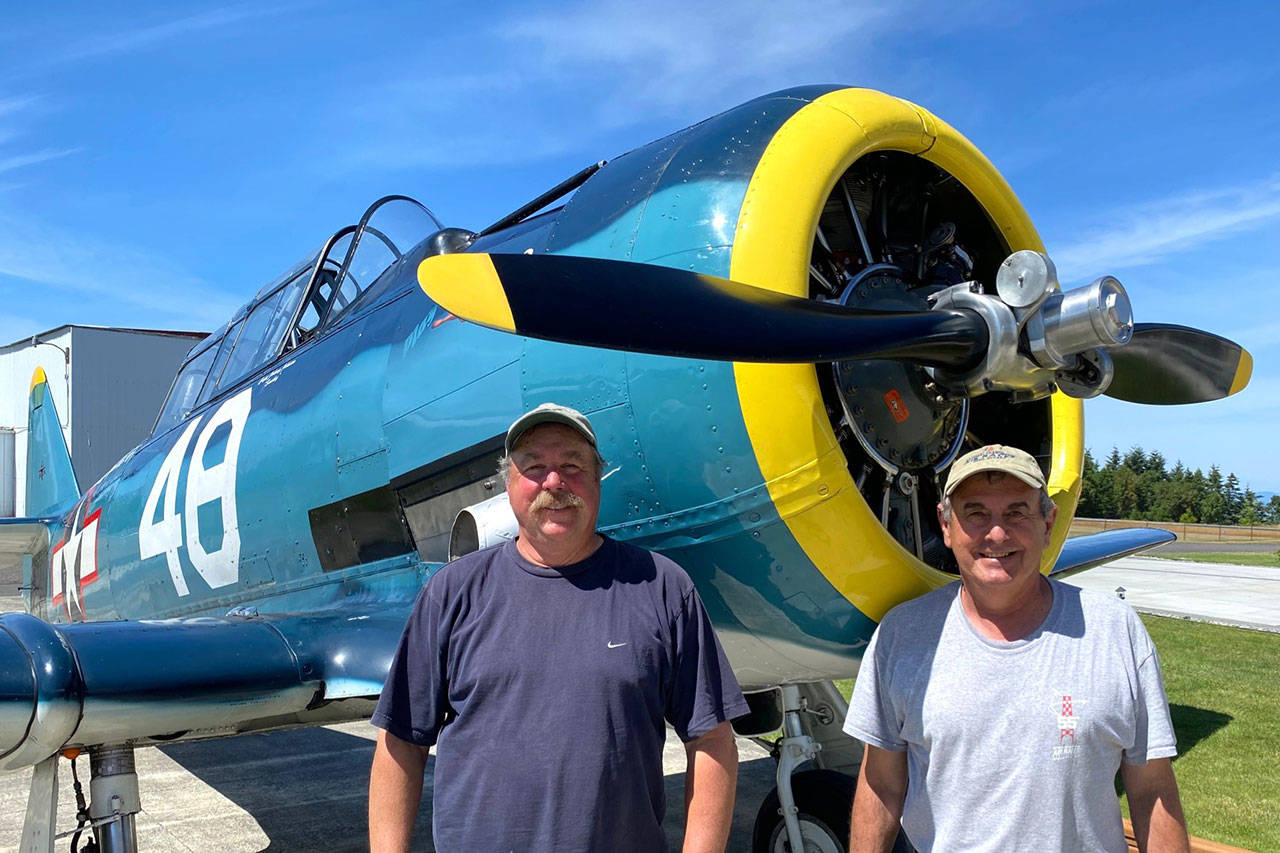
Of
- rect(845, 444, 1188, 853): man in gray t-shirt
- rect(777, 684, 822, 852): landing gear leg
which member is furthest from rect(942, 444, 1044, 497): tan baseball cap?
rect(777, 684, 822, 852): landing gear leg

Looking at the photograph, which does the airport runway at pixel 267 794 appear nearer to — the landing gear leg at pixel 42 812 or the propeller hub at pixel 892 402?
Result: the landing gear leg at pixel 42 812

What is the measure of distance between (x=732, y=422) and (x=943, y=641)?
882 mm

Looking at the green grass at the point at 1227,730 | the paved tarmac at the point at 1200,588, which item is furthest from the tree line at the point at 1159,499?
the green grass at the point at 1227,730

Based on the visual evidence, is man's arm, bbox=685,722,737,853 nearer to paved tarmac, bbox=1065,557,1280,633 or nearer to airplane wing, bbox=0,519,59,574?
airplane wing, bbox=0,519,59,574

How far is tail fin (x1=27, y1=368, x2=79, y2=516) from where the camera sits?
9.21 meters

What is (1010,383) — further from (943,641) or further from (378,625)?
(378,625)

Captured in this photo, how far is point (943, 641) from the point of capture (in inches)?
80.5

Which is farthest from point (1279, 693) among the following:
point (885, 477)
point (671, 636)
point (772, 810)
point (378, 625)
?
point (671, 636)

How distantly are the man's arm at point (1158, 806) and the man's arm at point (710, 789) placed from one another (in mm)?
745

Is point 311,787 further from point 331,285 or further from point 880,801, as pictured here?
point 880,801

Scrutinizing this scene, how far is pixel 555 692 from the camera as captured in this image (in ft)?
6.03

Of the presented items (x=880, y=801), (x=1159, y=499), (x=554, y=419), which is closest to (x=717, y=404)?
(x=554, y=419)

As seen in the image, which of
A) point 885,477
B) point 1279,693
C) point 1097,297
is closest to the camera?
point 1097,297

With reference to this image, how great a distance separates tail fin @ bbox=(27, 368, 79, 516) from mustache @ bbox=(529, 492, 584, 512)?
27.0 ft
